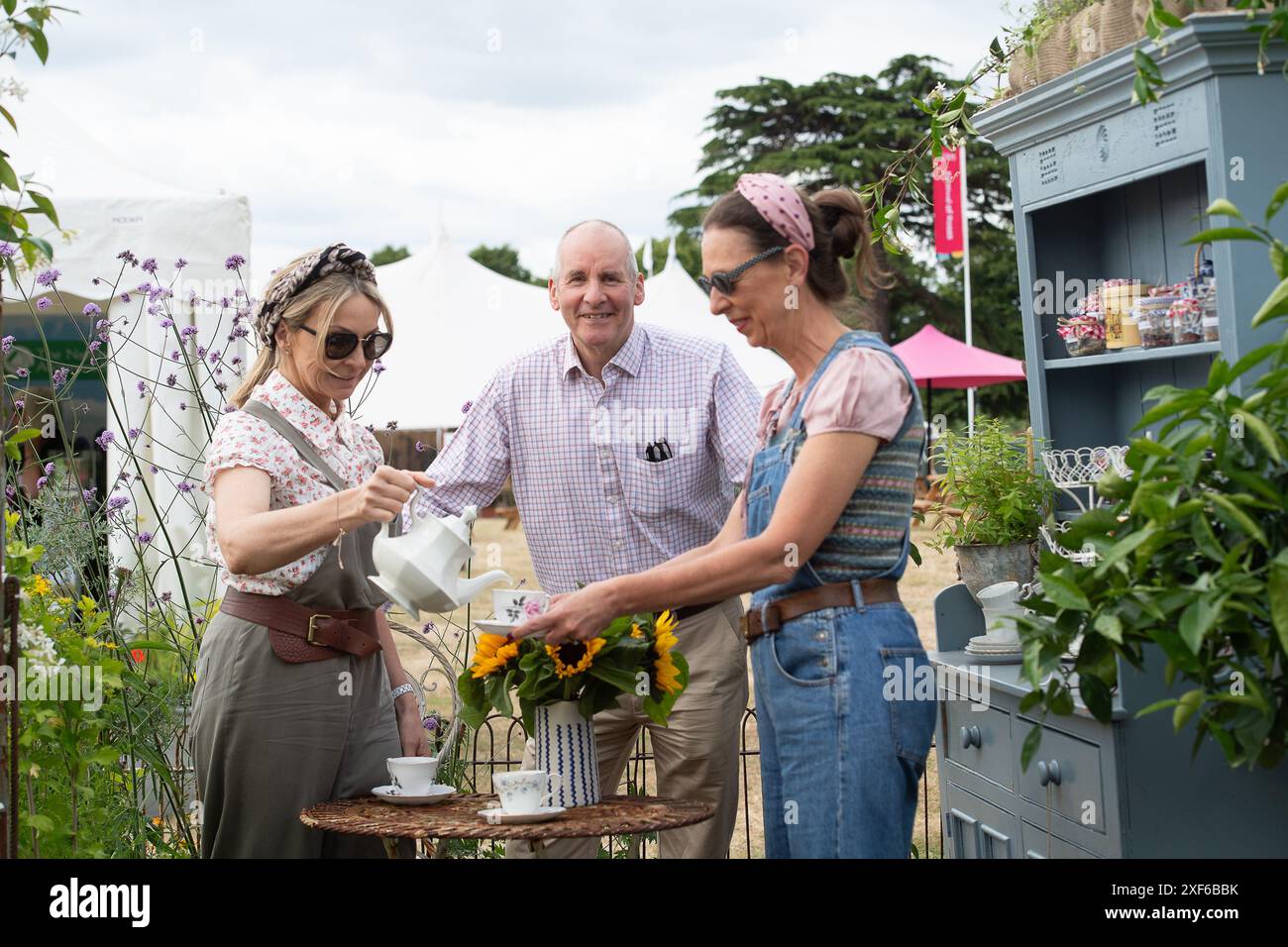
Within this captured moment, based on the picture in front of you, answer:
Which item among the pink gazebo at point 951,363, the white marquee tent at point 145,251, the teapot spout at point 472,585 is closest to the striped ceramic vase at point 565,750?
the teapot spout at point 472,585

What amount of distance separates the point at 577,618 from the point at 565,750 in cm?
30

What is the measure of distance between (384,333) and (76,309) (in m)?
4.59

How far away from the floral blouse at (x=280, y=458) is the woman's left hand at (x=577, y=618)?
19.5 inches

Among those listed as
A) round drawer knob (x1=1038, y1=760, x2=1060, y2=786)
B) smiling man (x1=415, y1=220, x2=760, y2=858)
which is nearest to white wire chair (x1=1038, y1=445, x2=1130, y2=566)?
round drawer knob (x1=1038, y1=760, x2=1060, y2=786)

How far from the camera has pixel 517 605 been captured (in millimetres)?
2422

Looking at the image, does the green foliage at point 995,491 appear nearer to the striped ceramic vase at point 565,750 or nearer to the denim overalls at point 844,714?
the denim overalls at point 844,714

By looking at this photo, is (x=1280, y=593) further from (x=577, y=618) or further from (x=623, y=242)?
(x=623, y=242)

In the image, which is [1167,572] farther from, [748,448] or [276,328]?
[276,328]

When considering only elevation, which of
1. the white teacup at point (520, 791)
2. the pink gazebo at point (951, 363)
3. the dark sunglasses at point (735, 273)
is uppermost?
the pink gazebo at point (951, 363)

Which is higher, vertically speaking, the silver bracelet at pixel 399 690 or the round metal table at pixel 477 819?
the silver bracelet at pixel 399 690

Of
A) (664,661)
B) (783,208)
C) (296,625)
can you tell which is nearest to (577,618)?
(664,661)

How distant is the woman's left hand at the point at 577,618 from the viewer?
2328 millimetres

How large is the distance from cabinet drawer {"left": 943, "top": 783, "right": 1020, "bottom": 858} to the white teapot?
1.66 m
